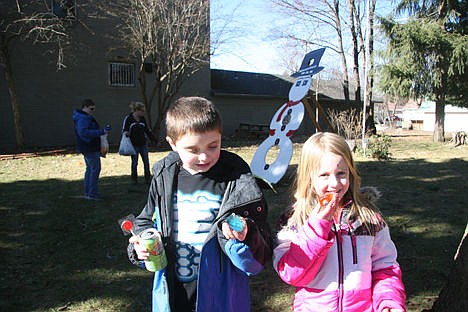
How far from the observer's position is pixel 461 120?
4109cm

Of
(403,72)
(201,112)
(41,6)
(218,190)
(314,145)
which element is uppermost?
(41,6)

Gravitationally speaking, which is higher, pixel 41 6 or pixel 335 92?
pixel 41 6

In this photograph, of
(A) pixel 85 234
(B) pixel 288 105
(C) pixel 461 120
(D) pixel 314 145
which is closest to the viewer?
(D) pixel 314 145

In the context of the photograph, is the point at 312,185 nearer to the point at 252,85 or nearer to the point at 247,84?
the point at 247,84

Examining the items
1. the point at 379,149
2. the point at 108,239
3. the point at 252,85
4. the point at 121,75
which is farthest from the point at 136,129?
the point at 252,85

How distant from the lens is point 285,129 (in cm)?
751

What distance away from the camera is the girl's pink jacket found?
162 centimetres

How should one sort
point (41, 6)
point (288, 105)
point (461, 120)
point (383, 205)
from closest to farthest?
point (383, 205) < point (288, 105) < point (41, 6) < point (461, 120)

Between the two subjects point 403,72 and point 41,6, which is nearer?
point 41,6

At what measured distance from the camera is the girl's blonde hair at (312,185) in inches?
68.5

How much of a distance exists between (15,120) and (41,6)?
466 cm

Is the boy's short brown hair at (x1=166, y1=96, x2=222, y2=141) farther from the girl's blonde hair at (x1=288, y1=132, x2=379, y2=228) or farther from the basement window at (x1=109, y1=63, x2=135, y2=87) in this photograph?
the basement window at (x1=109, y1=63, x2=135, y2=87)

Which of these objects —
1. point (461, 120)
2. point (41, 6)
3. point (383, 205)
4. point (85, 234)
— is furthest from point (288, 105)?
point (461, 120)

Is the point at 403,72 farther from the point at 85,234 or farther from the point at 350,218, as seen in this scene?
the point at 350,218
